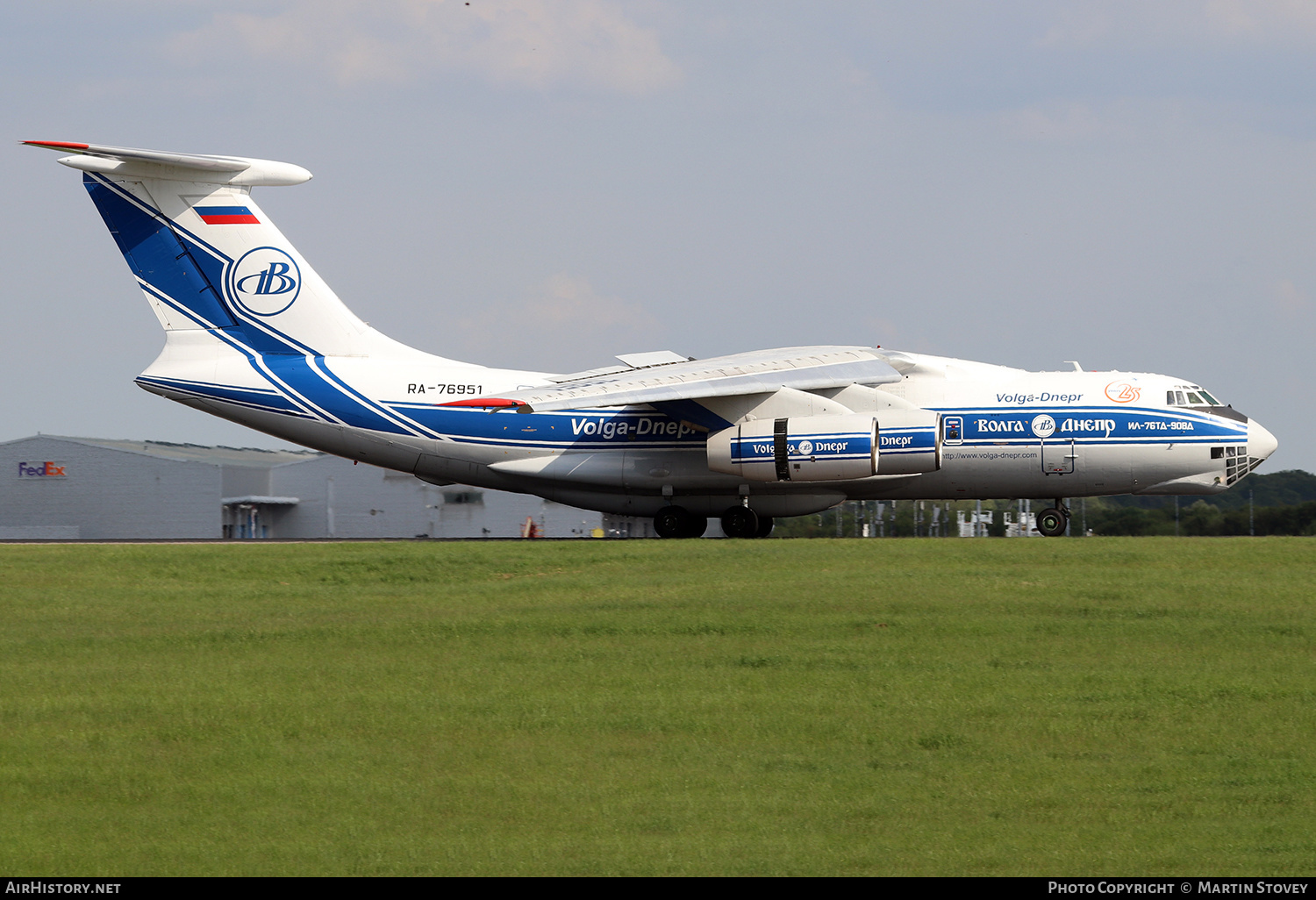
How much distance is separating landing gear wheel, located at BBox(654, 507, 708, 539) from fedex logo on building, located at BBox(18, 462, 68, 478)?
1498 cm

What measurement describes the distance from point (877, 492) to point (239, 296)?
36.7 ft

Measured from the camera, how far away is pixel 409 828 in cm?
785

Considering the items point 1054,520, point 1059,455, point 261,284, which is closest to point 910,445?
point 1059,455

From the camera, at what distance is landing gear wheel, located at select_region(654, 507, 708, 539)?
2362cm

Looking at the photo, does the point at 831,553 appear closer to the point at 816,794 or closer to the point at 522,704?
the point at 522,704

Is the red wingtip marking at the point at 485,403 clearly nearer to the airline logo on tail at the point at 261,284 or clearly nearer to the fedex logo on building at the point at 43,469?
the airline logo on tail at the point at 261,284

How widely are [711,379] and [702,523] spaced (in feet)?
10.6

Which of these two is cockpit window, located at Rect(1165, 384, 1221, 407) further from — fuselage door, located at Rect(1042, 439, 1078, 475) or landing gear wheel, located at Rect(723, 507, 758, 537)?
landing gear wheel, located at Rect(723, 507, 758, 537)

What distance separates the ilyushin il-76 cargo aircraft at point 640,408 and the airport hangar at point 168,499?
695 cm

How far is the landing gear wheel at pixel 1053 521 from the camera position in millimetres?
23594

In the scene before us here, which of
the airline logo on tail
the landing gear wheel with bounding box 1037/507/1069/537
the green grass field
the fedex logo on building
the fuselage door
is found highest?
the airline logo on tail

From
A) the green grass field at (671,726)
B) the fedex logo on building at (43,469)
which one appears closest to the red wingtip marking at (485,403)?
the green grass field at (671,726)

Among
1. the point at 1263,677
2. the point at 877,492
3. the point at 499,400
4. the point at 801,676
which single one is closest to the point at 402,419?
the point at 499,400

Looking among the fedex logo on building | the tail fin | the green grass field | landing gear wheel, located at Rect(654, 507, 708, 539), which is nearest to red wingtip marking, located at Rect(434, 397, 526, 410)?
the tail fin
